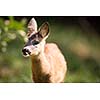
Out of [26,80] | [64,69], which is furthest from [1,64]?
[64,69]

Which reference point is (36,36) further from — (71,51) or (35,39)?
(71,51)

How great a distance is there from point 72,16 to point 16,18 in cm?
36

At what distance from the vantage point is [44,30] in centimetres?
291

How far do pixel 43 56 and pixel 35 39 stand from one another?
4.9 inches

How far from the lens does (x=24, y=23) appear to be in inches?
114

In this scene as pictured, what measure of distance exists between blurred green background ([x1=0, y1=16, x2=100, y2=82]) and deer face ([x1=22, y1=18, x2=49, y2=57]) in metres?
0.03

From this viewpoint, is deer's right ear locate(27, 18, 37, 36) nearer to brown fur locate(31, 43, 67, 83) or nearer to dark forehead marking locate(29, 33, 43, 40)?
dark forehead marking locate(29, 33, 43, 40)

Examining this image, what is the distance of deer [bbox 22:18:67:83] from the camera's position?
2.90 meters

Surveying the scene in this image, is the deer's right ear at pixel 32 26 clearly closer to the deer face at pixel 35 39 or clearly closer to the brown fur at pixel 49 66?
the deer face at pixel 35 39

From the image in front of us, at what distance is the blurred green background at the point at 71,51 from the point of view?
9.60 feet

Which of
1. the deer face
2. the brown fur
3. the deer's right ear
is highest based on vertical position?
the deer's right ear

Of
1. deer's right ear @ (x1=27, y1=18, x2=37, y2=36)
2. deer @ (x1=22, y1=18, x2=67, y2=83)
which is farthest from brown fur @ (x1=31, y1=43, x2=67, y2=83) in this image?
deer's right ear @ (x1=27, y1=18, x2=37, y2=36)

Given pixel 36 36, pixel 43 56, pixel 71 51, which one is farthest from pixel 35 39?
pixel 71 51
